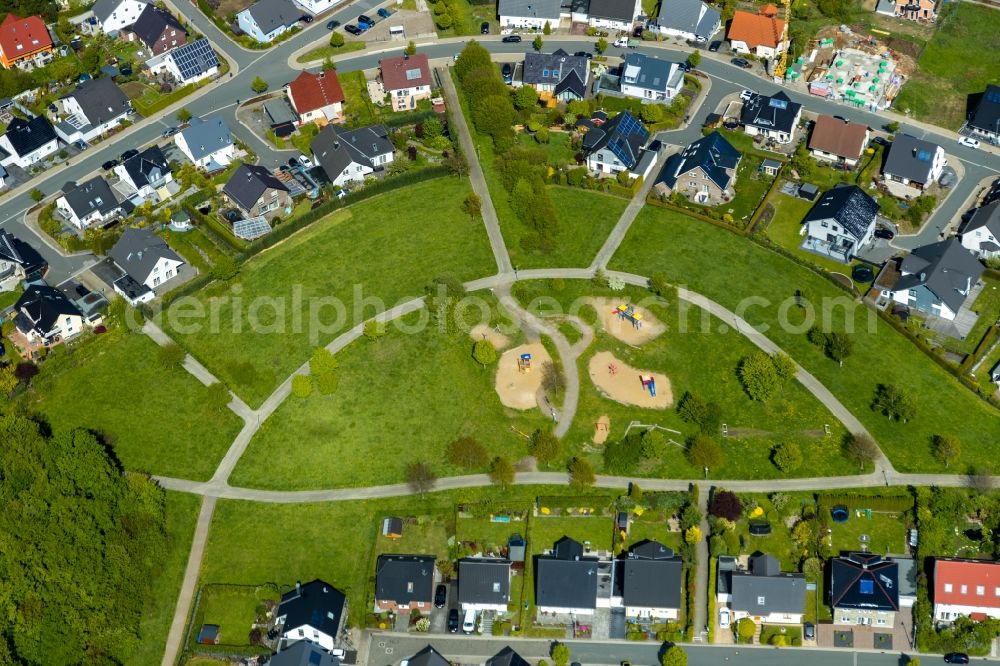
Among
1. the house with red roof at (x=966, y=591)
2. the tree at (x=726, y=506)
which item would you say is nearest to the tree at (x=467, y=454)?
the tree at (x=726, y=506)

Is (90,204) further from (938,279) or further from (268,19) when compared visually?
(938,279)

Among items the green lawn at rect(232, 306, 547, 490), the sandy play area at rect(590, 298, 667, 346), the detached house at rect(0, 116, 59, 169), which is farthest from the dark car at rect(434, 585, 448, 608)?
the detached house at rect(0, 116, 59, 169)

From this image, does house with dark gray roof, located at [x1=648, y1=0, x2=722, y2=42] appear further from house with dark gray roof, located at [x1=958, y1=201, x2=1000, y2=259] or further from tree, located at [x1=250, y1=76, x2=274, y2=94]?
tree, located at [x1=250, y1=76, x2=274, y2=94]

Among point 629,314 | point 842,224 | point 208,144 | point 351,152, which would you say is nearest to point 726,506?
point 629,314

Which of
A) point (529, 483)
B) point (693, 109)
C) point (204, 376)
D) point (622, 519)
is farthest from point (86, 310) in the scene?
point (693, 109)

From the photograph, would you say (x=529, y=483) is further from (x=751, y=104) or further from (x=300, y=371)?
(x=751, y=104)

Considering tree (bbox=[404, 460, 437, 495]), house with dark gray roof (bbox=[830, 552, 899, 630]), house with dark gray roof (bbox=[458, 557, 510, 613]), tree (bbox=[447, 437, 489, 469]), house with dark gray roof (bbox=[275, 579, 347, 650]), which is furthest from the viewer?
tree (bbox=[447, 437, 489, 469])
